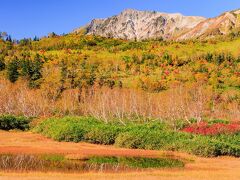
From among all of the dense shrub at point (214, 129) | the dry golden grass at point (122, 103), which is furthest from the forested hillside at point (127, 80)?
the dense shrub at point (214, 129)

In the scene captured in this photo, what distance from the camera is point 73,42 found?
558 ft

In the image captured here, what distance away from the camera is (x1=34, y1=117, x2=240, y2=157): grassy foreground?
1962 inches

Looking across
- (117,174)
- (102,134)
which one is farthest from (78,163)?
(102,134)

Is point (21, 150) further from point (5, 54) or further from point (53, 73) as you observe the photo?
point (5, 54)

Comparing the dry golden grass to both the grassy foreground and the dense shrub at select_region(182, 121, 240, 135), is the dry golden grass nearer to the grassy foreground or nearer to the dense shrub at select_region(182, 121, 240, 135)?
the dense shrub at select_region(182, 121, 240, 135)

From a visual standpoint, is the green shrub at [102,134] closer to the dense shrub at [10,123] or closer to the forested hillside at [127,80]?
the dense shrub at [10,123]

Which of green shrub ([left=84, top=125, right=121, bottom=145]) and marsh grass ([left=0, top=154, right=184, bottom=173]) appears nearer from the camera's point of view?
marsh grass ([left=0, top=154, right=184, bottom=173])

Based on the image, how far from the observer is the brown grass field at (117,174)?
31.3 m

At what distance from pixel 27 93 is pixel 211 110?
1765 inches

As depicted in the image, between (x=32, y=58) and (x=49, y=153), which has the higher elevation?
(x=32, y=58)

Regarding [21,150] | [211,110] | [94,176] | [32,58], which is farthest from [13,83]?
[94,176]

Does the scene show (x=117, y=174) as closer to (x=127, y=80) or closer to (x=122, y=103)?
(x=122, y=103)

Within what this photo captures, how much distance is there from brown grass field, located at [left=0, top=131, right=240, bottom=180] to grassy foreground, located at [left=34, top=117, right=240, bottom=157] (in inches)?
59.4

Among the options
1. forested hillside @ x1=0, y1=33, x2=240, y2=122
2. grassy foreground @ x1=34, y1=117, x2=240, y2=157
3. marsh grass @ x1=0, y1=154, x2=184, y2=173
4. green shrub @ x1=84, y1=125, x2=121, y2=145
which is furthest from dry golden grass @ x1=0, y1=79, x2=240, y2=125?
marsh grass @ x1=0, y1=154, x2=184, y2=173
